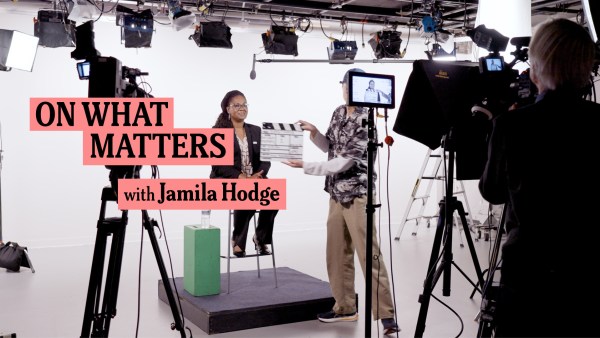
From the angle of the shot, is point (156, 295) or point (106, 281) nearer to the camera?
point (106, 281)

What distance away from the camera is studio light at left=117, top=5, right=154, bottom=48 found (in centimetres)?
600

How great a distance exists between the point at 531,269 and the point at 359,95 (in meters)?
1.29

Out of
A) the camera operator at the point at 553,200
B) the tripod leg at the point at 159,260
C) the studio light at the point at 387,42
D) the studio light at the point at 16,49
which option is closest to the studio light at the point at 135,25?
the studio light at the point at 16,49

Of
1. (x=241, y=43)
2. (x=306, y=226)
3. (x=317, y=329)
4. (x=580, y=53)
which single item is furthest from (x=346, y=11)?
(x=580, y=53)

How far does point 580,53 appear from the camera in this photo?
158cm

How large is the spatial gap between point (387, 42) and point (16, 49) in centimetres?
435

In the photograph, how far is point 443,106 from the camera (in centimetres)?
245

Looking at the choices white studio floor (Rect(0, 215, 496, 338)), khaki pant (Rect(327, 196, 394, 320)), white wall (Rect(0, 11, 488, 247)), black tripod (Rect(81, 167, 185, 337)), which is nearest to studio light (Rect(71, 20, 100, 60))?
black tripod (Rect(81, 167, 185, 337))

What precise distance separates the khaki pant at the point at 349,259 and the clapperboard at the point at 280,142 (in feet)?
1.86

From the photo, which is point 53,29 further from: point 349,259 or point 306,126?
point 349,259

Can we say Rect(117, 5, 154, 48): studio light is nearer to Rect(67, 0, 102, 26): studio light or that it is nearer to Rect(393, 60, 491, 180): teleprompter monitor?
Rect(67, 0, 102, 26): studio light

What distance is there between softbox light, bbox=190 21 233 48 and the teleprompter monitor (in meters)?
4.43

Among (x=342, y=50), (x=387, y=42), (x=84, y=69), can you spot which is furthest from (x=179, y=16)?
(x=84, y=69)

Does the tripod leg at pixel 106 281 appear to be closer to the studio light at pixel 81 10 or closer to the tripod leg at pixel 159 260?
the tripod leg at pixel 159 260
